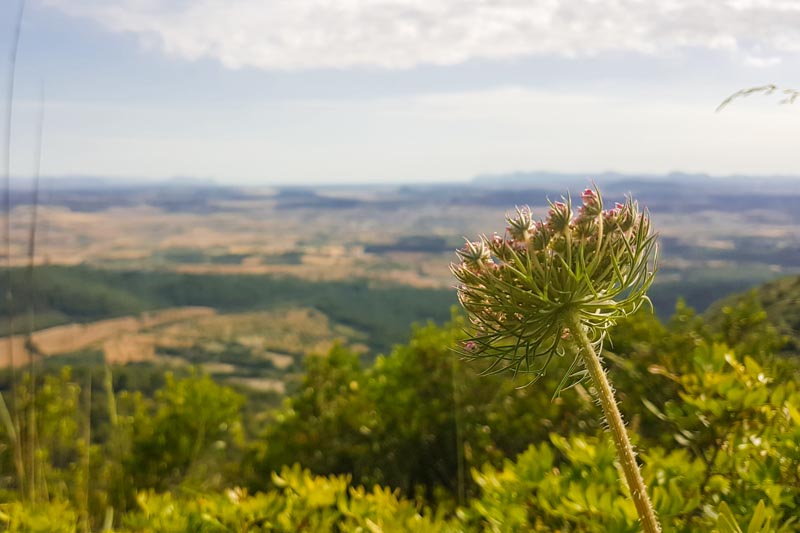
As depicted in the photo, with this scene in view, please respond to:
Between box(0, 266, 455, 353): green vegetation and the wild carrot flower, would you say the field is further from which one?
the wild carrot flower

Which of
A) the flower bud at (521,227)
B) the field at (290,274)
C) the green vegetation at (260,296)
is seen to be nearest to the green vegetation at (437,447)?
the flower bud at (521,227)

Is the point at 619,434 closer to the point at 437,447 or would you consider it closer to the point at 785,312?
the point at 785,312

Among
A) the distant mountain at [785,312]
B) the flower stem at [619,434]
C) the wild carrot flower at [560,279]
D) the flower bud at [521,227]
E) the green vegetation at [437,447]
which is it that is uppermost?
the flower bud at [521,227]

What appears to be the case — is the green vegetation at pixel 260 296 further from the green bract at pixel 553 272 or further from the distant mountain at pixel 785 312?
the green bract at pixel 553 272

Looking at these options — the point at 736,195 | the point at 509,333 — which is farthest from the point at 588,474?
the point at 736,195

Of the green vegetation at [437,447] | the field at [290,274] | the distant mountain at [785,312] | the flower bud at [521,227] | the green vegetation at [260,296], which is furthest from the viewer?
the green vegetation at [260,296]

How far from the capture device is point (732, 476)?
2346 mm

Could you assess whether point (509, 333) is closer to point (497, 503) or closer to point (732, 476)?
point (497, 503)

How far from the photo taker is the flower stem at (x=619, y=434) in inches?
58.5

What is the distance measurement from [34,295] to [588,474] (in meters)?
2.79

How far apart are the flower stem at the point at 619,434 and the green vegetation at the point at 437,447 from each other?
210mm

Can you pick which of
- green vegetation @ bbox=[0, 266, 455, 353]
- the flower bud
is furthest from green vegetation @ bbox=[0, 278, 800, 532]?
green vegetation @ bbox=[0, 266, 455, 353]

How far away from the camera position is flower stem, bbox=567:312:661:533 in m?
1.49

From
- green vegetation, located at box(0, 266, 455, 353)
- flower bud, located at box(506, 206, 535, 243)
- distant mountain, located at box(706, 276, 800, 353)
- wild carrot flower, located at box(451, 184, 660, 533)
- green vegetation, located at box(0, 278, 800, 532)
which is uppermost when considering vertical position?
flower bud, located at box(506, 206, 535, 243)
